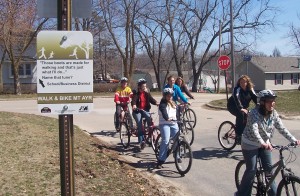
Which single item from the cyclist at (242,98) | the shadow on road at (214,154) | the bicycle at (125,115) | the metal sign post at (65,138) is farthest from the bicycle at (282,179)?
the bicycle at (125,115)

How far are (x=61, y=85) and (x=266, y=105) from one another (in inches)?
110

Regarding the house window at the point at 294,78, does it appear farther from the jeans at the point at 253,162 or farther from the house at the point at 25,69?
the jeans at the point at 253,162

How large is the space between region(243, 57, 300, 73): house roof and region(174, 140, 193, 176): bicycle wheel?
187 feet

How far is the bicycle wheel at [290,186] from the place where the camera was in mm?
5078

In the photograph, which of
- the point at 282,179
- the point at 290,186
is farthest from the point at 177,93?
the point at 290,186

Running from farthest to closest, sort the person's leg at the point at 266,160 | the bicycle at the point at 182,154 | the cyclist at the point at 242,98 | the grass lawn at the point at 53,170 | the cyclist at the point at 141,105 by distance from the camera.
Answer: the cyclist at the point at 141,105 → the cyclist at the point at 242,98 → the bicycle at the point at 182,154 → the grass lawn at the point at 53,170 → the person's leg at the point at 266,160

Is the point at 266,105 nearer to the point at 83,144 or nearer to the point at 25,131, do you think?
the point at 83,144

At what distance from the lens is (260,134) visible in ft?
18.4

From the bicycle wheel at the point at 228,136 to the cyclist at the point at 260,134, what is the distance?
14.7ft

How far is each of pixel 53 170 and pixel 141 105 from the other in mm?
3916

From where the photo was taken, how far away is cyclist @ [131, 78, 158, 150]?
1027 centimetres

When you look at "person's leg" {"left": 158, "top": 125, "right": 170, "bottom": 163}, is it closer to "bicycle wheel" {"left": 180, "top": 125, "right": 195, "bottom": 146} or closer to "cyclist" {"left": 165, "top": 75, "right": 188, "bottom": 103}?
"bicycle wheel" {"left": 180, "top": 125, "right": 195, "bottom": 146}

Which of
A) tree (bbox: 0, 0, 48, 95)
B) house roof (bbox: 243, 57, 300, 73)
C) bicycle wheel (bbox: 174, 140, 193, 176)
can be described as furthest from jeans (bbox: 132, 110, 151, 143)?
house roof (bbox: 243, 57, 300, 73)

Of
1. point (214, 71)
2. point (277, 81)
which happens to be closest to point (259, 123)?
point (277, 81)
